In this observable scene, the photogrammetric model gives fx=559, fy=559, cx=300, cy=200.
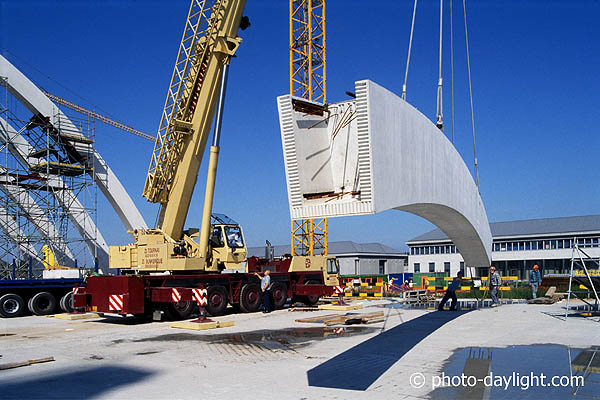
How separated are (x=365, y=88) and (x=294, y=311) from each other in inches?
525

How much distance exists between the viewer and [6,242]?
29984 mm

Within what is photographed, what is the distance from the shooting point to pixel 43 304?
64.8 feet

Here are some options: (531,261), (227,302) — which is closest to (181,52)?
(227,302)

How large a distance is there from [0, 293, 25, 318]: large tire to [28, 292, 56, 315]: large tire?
331 mm

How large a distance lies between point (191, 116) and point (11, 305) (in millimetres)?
8954

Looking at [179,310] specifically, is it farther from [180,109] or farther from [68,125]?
[68,125]

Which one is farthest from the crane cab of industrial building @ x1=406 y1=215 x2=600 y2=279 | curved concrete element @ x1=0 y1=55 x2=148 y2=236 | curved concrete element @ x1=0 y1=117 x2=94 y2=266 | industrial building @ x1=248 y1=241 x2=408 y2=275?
industrial building @ x1=248 y1=241 x2=408 y2=275

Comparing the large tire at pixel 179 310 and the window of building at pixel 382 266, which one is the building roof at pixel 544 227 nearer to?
the window of building at pixel 382 266

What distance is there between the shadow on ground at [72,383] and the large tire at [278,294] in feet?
37.2

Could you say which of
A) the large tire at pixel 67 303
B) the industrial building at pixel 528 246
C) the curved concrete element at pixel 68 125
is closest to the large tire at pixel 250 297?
the large tire at pixel 67 303

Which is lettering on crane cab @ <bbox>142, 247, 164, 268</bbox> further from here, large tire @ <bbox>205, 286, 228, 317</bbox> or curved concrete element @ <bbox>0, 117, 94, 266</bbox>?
curved concrete element @ <bbox>0, 117, 94, 266</bbox>

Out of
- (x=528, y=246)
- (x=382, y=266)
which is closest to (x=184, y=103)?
(x=528, y=246)

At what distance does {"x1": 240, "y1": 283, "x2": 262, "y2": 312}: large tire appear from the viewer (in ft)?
62.2

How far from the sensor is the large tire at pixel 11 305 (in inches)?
743
